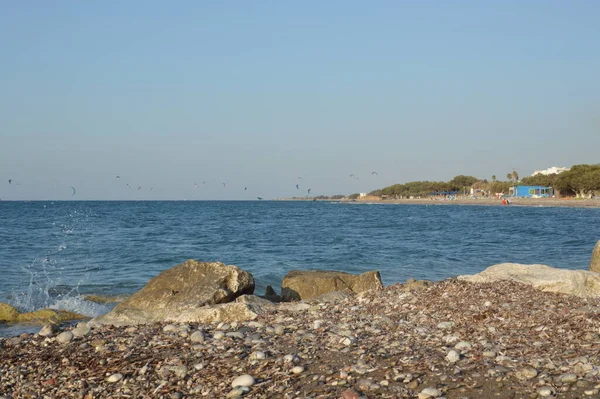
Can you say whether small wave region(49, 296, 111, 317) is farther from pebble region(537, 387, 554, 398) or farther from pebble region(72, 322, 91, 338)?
pebble region(537, 387, 554, 398)

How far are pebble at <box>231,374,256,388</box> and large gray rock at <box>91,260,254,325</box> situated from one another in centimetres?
372

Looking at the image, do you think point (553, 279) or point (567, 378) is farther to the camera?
point (553, 279)

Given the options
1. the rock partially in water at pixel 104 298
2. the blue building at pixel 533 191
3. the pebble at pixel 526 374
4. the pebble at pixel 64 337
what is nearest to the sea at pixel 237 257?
the rock partially in water at pixel 104 298

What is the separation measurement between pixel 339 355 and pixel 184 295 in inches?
225

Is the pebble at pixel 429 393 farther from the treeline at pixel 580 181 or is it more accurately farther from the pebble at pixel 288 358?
the treeline at pixel 580 181

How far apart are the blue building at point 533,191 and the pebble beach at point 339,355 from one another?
150 metres

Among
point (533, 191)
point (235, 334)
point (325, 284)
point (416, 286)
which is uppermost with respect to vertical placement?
point (533, 191)

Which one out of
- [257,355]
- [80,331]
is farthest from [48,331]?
[257,355]

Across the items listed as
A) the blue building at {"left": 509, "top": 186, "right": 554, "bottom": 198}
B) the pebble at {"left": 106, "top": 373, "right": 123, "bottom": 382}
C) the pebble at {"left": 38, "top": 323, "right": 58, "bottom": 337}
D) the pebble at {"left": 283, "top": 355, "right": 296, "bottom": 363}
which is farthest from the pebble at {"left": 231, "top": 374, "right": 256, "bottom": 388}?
the blue building at {"left": 509, "top": 186, "right": 554, "bottom": 198}

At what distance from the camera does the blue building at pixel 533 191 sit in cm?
14962

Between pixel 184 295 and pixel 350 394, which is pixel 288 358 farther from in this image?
pixel 184 295

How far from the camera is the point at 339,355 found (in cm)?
745

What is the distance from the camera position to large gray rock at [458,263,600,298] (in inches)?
459

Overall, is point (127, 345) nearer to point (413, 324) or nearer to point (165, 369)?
point (165, 369)
